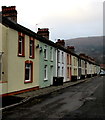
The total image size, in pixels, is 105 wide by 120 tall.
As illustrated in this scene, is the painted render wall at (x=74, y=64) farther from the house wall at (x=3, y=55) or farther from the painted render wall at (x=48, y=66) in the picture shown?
the house wall at (x=3, y=55)

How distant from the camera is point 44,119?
8281 mm

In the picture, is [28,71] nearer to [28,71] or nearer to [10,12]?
[28,71]

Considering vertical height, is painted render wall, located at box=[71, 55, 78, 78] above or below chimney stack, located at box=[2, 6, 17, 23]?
below

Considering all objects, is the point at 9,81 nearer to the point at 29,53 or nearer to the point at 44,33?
the point at 29,53

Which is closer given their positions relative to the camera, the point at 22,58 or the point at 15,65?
the point at 15,65

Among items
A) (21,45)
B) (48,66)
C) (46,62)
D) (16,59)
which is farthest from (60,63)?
(16,59)

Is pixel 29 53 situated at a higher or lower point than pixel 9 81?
higher

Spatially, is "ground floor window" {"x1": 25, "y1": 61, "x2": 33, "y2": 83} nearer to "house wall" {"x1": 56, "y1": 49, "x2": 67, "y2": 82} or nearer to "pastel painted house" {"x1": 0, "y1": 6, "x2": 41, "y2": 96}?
"pastel painted house" {"x1": 0, "y1": 6, "x2": 41, "y2": 96}

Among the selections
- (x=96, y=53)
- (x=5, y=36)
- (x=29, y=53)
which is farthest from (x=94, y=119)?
(x=96, y=53)

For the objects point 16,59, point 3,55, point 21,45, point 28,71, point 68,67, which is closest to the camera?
point 3,55

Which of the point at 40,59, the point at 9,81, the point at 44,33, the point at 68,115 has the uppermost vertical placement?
the point at 44,33

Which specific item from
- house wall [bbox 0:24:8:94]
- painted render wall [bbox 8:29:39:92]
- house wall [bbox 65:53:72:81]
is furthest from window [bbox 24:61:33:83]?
house wall [bbox 65:53:72:81]

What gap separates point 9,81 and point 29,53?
15.2 ft

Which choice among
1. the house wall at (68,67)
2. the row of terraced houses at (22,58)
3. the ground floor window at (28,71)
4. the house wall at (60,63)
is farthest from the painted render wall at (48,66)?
the house wall at (68,67)
